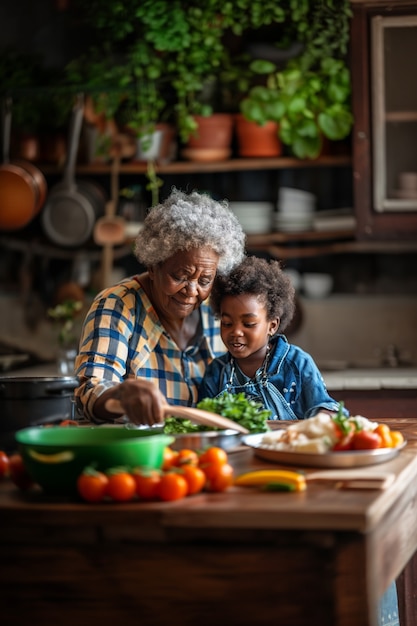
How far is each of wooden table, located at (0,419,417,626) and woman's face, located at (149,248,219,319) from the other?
125 centimetres

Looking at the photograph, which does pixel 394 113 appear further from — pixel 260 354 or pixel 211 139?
pixel 260 354

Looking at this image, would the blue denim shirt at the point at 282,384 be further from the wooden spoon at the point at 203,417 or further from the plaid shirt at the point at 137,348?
the wooden spoon at the point at 203,417

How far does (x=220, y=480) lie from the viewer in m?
1.86

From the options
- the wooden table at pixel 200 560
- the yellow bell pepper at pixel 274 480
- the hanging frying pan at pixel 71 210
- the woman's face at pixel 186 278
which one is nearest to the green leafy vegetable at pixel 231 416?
the yellow bell pepper at pixel 274 480

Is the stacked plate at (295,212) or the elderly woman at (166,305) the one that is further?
the stacked plate at (295,212)

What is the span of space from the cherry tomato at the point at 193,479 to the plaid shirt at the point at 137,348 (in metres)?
1.02

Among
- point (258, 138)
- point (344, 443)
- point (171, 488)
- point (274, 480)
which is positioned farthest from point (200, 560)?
point (258, 138)

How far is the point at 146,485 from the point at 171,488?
47 mm

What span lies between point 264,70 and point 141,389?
9.92ft

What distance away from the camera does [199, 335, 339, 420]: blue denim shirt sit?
300 cm

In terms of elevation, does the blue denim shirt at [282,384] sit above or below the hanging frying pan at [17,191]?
below

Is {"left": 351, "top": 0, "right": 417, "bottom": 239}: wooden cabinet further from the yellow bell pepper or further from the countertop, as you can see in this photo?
the yellow bell pepper

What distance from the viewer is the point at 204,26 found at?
4887mm

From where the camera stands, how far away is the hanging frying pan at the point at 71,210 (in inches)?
199
